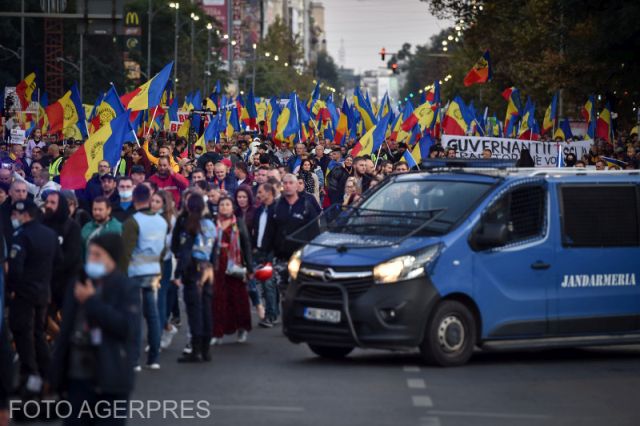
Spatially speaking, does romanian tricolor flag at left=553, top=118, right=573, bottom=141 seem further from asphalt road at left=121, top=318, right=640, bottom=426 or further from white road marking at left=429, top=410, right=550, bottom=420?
white road marking at left=429, top=410, right=550, bottom=420

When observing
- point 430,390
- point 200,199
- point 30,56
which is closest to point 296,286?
point 200,199


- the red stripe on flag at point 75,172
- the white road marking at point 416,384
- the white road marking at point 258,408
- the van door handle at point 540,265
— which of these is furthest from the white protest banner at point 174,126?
the white road marking at point 258,408

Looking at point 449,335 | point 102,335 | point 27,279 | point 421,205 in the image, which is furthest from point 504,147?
point 102,335

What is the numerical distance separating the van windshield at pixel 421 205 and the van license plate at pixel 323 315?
3.10ft

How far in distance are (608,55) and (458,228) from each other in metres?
20.6

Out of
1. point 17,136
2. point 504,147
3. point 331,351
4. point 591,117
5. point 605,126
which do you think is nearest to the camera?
point 331,351

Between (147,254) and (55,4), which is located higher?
(55,4)

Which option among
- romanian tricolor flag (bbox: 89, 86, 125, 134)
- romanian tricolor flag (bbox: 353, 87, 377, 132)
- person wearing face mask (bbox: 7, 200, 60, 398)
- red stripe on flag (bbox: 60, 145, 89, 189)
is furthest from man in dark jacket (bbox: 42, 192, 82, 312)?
romanian tricolor flag (bbox: 353, 87, 377, 132)

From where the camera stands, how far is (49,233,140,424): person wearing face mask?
27.1 feet

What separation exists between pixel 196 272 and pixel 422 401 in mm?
3414

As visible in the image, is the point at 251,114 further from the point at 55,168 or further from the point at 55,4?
the point at 55,168

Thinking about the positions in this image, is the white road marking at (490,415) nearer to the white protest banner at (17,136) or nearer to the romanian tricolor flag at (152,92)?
the romanian tricolor flag at (152,92)

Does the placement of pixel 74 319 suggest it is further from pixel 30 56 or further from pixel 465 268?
pixel 30 56

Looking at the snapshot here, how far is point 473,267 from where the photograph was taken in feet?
46.9
